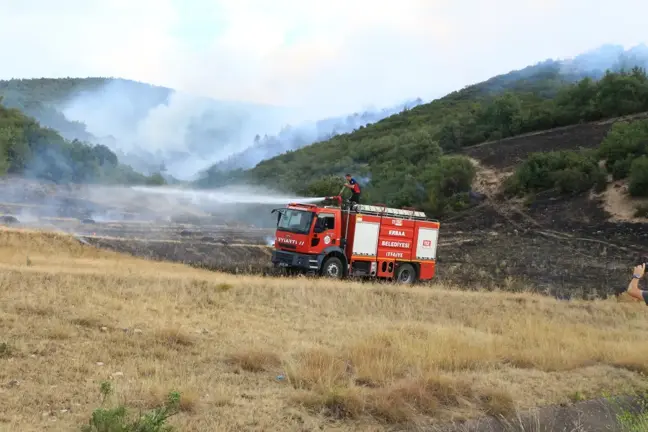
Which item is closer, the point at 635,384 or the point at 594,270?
the point at 635,384

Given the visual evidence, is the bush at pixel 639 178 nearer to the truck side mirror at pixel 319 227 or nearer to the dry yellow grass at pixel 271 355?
the dry yellow grass at pixel 271 355

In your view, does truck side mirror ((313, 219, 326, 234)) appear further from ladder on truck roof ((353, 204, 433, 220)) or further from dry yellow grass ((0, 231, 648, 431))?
dry yellow grass ((0, 231, 648, 431))

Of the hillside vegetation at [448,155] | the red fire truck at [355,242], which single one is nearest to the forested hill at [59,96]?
the hillside vegetation at [448,155]

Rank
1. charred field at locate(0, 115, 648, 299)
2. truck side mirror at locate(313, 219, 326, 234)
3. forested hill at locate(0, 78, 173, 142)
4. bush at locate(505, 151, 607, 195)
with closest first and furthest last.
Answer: truck side mirror at locate(313, 219, 326, 234) < charred field at locate(0, 115, 648, 299) < bush at locate(505, 151, 607, 195) < forested hill at locate(0, 78, 173, 142)

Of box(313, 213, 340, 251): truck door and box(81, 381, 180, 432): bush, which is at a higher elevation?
box(313, 213, 340, 251): truck door

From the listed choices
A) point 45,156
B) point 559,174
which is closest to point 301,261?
point 559,174

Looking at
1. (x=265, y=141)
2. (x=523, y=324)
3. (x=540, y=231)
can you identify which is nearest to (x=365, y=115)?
(x=265, y=141)

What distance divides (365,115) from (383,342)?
440 feet

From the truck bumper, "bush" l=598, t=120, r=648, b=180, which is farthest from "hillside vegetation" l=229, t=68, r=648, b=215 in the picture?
the truck bumper

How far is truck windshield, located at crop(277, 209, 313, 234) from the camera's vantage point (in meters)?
20.7

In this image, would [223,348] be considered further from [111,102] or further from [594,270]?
[111,102]

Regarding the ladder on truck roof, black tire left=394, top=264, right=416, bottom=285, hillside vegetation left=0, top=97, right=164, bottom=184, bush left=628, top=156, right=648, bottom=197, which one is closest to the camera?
the ladder on truck roof

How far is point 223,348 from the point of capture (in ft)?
31.9

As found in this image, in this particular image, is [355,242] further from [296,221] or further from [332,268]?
[296,221]
